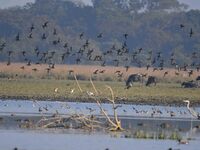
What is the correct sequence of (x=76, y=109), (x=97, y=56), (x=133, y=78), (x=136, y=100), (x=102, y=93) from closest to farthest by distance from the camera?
(x=76, y=109), (x=97, y=56), (x=136, y=100), (x=102, y=93), (x=133, y=78)

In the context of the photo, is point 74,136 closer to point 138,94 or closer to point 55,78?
point 138,94

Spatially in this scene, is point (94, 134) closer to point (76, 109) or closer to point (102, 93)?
point (76, 109)

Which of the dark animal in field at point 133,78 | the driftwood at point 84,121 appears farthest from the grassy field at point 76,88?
the driftwood at point 84,121

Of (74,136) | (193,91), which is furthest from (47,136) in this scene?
(193,91)

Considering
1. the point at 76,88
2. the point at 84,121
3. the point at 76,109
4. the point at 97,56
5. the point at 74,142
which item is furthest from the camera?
the point at 76,88

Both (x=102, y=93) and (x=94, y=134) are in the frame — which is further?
(x=102, y=93)

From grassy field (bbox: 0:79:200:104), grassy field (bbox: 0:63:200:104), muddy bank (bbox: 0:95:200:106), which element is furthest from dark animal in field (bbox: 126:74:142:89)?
muddy bank (bbox: 0:95:200:106)

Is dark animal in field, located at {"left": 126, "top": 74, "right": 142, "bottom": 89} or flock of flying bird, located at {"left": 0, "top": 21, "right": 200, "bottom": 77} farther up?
flock of flying bird, located at {"left": 0, "top": 21, "right": 200, "bottom": 77}

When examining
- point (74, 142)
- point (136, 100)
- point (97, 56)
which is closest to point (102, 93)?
point (136, 100)

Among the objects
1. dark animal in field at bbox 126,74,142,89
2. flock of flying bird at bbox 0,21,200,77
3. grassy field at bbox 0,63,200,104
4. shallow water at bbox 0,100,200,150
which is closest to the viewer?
shallow water at bbox 0,100,200,150

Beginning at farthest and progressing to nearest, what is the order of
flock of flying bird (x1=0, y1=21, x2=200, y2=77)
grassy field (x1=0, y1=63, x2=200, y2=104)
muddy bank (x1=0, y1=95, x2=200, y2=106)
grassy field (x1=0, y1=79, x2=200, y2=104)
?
1. grassy field (x1=0, y1=63, x2=200, y2=104)
2. grassy field (x1=0, y1=79, x2=200, y2=104)
3. muddy bank (x1=0, y1=95, x2=200, y2=106)
4. flock of flying bird (x1=0, y1=21, x2=200, y2=77)

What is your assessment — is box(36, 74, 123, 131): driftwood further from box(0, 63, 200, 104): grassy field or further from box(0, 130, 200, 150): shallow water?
box(0, 63, 200, 104): grassy field

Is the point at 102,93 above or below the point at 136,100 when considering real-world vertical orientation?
above

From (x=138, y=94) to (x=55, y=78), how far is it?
790 inches
